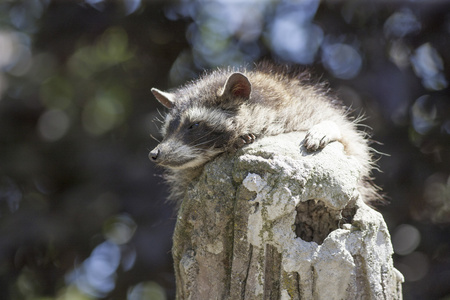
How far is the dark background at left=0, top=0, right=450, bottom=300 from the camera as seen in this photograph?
4402 mm

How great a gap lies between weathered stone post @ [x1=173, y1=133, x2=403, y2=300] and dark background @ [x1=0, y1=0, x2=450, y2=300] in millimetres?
1866

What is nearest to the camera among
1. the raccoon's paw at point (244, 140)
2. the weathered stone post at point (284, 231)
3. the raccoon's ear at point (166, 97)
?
the weathered stone post at point (284, 231)

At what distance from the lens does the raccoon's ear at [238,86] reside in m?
2.91

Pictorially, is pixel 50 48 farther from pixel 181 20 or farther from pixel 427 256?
pixel 427 256

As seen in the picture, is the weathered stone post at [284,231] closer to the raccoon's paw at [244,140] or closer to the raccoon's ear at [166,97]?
the raccoon's paw at [244,140]

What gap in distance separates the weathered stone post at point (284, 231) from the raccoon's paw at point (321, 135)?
35mm

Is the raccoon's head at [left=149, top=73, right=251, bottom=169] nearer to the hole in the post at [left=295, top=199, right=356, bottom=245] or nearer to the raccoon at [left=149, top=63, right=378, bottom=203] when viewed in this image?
the raccoon at [left=149, top=63, right=378, bottom=203]

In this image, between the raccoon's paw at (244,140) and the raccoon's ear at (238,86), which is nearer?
the raccoon's paw at (244,140)

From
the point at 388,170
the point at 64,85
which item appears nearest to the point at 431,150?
the point at 388,170

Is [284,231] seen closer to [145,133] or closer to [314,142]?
[314,142]

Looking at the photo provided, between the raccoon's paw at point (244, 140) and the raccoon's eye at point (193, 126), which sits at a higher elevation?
the raccoon's paw at point (244, 140)

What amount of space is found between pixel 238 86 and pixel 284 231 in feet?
3.08

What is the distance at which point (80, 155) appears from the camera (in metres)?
4.98

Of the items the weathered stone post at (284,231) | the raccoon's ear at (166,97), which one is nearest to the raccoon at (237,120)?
the raccoon's ear at (166,97)
